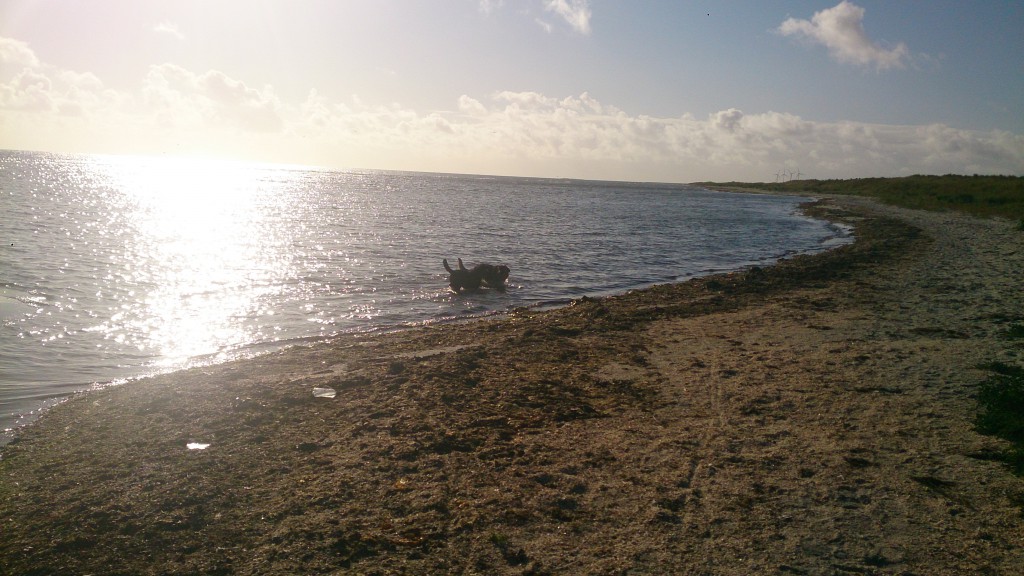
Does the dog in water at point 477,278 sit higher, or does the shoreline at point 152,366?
the dog in water at point 477,278

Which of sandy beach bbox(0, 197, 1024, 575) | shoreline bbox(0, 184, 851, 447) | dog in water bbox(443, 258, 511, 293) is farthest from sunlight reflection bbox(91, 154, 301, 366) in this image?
dog in water bbox(443, 258, 511, 293)

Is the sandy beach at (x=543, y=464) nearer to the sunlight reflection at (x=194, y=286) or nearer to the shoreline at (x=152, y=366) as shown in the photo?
the shoreline at (x=152, y=366)

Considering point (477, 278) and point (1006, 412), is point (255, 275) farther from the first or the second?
point (1006, 412)

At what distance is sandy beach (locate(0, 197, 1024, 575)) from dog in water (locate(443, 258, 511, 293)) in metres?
6.84

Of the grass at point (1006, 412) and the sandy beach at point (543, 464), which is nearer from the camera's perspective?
the sandy beach at point (543, 464)

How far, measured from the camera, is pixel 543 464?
6.03 m

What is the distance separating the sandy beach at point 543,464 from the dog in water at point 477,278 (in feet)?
22.4

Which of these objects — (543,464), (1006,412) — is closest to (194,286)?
(543,464)

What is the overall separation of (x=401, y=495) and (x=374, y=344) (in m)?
6.47

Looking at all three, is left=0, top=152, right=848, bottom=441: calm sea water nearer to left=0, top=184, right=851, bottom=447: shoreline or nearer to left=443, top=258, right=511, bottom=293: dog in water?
left=0, top=184, right=851, bottom=447: shoreline

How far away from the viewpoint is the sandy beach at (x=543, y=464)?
4562 mm

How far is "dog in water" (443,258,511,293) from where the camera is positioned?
17969 mm

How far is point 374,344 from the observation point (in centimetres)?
1166

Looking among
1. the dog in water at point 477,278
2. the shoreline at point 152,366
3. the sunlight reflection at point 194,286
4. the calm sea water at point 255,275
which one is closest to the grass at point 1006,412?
the shoreline at point 152,366
